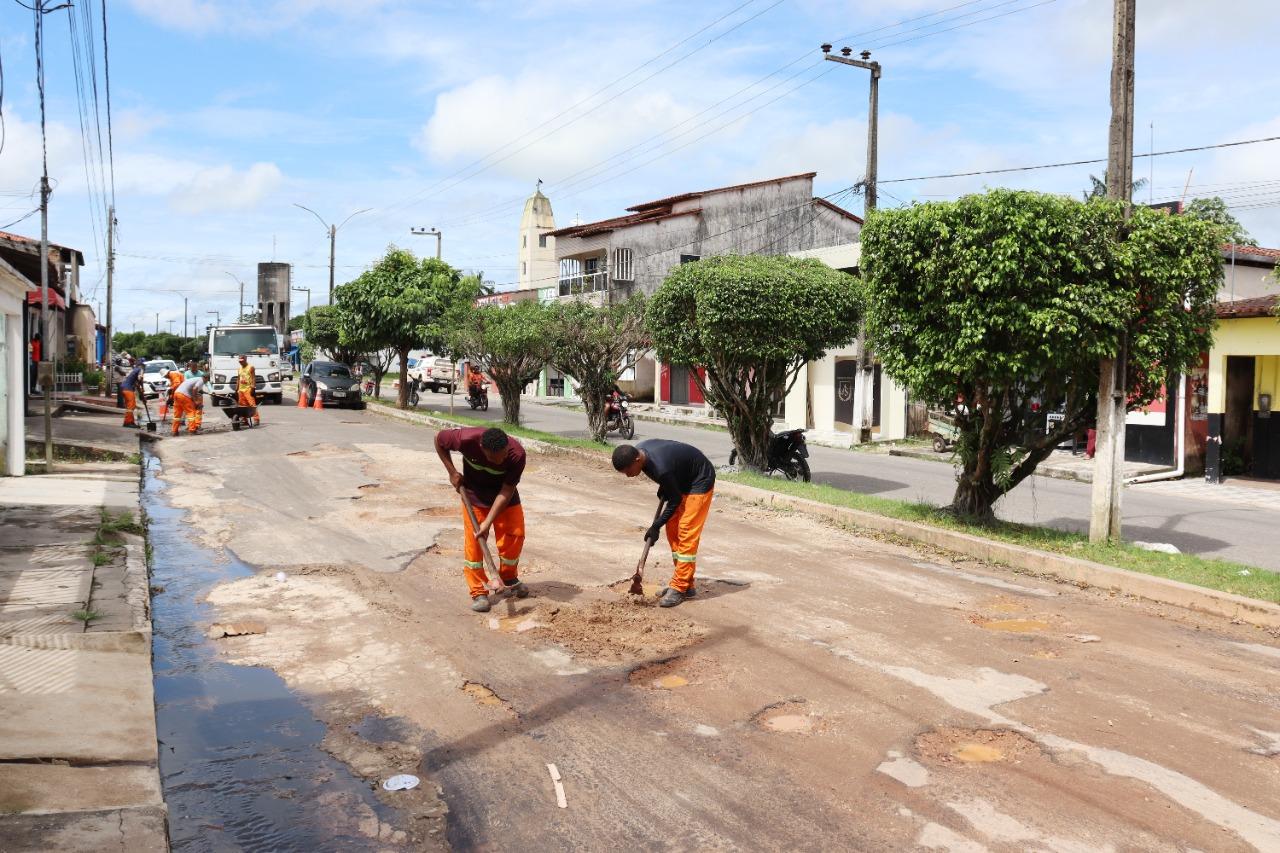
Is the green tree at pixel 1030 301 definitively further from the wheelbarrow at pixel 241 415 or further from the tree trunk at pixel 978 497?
the wheelbarrow at pixel 241 415

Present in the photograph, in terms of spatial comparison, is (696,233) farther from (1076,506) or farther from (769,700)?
(769,700)

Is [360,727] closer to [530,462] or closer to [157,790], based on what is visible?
[157,790]

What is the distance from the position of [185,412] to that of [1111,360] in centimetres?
1846

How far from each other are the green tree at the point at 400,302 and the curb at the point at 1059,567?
817 inches

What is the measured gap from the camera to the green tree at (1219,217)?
31.1 feet

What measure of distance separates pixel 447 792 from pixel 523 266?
263 feet

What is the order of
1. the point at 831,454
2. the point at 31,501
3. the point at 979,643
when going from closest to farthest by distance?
the point at 979,643, the point at 31,501, the point at 831,454

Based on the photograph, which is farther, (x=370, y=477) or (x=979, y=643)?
(x=370, y=477)

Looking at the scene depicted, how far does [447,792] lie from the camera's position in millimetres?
4324

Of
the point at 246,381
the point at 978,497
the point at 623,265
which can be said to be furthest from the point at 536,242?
the point at 978,497

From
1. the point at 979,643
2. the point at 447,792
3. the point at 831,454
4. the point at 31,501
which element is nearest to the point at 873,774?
the point at 447,792

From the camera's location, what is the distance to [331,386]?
1249 inches

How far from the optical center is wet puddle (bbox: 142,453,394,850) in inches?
159

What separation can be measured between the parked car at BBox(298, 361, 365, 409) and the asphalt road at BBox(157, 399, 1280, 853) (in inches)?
890
